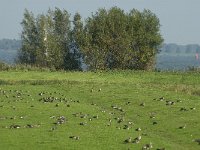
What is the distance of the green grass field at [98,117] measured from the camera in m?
22.1

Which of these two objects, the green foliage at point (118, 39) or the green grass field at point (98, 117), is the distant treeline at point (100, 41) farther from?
the green grass field at point (98, 117)

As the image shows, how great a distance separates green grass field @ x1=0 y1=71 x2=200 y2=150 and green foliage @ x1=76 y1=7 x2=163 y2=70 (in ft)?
127

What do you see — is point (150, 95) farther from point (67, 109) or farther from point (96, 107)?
point (67, 109)

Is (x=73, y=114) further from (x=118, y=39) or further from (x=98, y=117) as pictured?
(x=118, y=39)

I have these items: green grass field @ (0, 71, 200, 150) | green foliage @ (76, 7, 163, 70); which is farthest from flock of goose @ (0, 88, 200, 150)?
green foliage @ (76, 7, 163, 70)

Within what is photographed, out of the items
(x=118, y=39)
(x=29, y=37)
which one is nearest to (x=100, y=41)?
(x=118, y=39)

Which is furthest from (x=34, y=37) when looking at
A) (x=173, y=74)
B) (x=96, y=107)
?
(x=96, y=107)

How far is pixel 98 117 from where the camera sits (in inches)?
1155

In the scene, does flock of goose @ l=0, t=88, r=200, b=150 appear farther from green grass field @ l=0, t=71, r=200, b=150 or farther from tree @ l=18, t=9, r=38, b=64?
tree @ l=18, t=9, r=38, b=64

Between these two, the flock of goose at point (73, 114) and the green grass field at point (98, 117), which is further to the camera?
the flock of goose at point (73, 114)

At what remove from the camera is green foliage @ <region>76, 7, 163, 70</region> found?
9081 centimetres

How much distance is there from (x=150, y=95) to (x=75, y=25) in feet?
188

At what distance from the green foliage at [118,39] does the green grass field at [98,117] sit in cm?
3883

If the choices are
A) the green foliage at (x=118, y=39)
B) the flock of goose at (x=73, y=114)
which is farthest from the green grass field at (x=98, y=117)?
the green foliage at (x=118, y=39)
